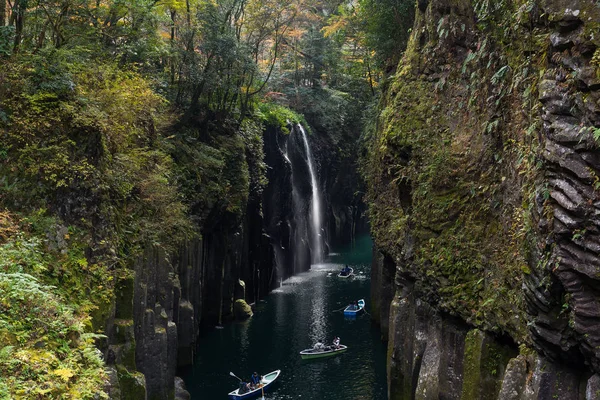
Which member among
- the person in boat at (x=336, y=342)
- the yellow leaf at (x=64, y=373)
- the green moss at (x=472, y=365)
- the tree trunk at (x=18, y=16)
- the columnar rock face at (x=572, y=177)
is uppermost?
the tree trunk at (x=18, y=16)

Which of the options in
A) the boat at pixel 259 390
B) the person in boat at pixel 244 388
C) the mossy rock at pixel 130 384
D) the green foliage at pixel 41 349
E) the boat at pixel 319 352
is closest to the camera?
the green foliage at pixel 41 349

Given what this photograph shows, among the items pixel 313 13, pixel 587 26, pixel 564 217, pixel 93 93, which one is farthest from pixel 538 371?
pixel 313 13

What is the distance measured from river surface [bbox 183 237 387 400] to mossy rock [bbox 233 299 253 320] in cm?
51

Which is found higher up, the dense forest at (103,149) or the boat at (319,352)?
the dense forest at (103,149)

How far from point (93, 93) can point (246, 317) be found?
69.5ft

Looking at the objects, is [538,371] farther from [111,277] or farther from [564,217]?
[111,277]

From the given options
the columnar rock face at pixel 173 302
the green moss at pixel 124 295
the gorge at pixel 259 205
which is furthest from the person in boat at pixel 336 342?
the green moss at pixel 124 295

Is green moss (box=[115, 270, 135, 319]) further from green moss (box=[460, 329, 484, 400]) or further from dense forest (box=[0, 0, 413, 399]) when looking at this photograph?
green moss (box=[460, 329, 484, 400])

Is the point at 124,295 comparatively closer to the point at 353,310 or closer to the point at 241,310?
the point at 241,310

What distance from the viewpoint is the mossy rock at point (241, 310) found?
35156 millimetres

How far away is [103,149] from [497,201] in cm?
1129

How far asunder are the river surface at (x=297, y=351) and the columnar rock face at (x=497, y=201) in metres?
4.46

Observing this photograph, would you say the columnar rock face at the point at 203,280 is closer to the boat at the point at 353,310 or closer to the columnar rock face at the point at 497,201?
the boat at the point at 353,310

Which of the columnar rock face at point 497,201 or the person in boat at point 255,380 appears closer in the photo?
the columnar rock face at point 497,201
